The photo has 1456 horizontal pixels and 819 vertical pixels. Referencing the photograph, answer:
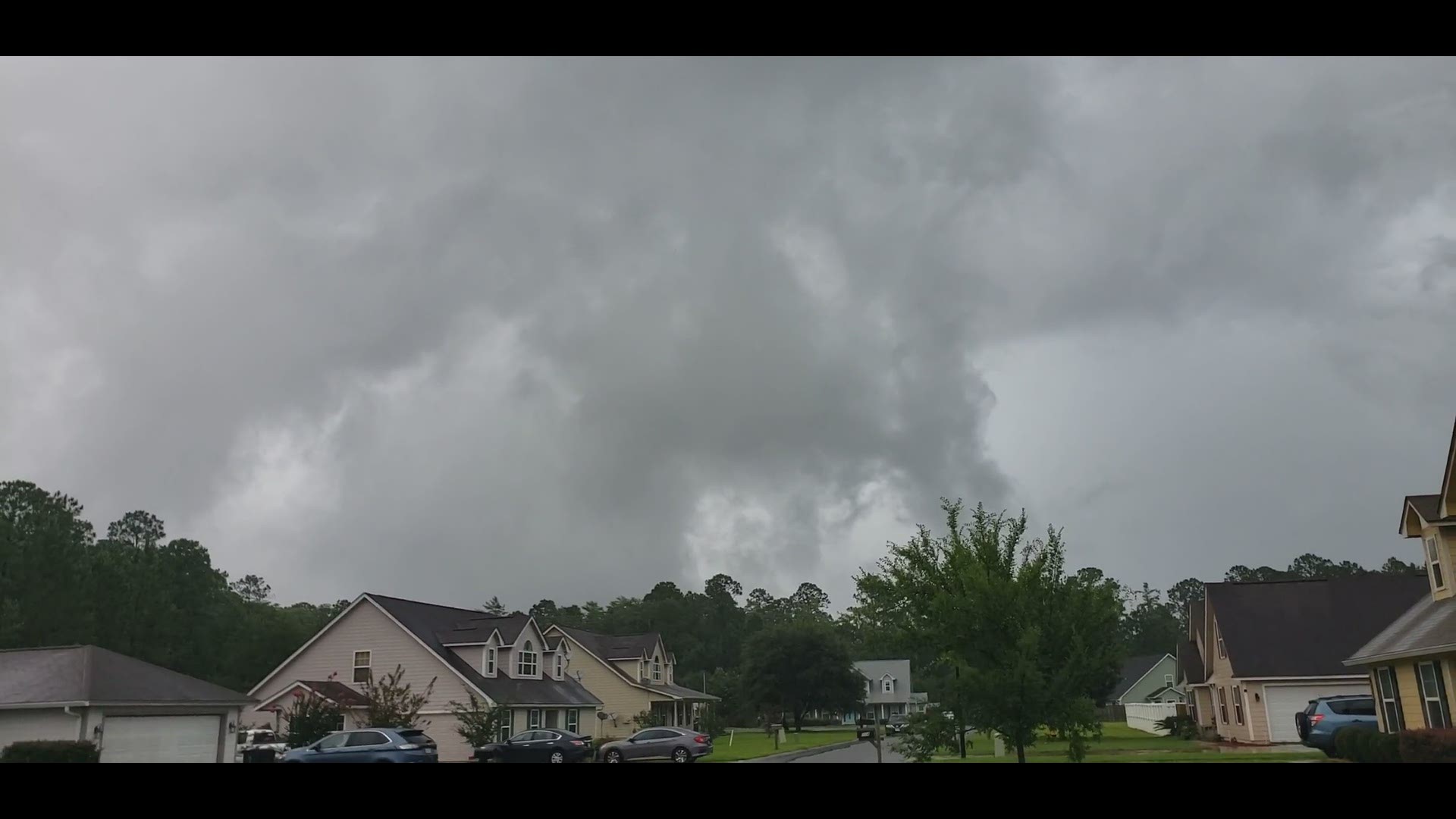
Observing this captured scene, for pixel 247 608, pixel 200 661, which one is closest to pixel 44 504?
pixel 200 661

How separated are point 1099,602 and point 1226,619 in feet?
64.8

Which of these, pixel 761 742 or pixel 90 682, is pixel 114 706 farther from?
pixel 761 742

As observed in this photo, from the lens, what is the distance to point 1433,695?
25016mm

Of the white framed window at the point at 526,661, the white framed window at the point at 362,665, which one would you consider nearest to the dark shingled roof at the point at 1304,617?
the white framed window at the point at 526,661

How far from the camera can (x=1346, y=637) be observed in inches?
1501

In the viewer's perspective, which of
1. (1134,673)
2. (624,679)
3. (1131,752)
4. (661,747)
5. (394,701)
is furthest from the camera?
(1134,673)

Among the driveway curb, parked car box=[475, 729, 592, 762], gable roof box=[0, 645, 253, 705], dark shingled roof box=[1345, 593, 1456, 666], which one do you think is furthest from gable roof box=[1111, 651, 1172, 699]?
gable roof box=[0, 645, 253, 705]

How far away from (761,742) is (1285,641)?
3006 cm

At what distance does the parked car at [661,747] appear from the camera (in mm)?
36469

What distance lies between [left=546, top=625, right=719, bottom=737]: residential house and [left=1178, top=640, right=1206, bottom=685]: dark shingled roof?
26.6 meters

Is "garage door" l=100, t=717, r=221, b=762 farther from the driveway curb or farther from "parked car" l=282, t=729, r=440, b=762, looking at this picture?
the driveway curb

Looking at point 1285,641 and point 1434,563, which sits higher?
point 1434,563

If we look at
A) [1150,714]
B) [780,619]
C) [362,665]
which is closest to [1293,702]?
[1150,714]
